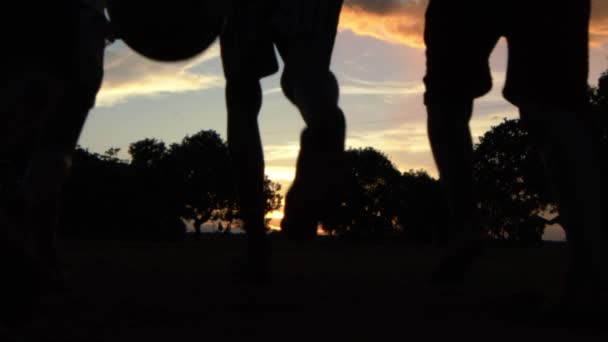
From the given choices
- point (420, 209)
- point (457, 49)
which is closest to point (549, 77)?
point (457, 49)

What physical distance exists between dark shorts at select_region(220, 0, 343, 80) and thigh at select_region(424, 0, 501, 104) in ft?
1.97

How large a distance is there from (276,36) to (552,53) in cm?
149

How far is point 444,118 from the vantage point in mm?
3971

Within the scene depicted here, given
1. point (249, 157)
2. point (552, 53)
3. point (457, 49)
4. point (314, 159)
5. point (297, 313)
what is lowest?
point (297, 313)

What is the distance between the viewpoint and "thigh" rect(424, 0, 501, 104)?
3664mm

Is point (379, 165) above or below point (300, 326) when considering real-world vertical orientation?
above

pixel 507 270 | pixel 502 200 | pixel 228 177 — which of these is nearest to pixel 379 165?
pixel 228 177

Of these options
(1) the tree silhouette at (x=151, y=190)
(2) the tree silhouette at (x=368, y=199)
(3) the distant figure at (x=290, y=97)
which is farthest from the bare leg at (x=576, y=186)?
(2) the tree silhouette at (x=368, y=199)

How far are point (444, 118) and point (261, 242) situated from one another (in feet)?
4.45

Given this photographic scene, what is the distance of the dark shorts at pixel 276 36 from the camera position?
3.53 meters

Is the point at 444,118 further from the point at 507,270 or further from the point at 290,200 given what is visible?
the point at 507,270

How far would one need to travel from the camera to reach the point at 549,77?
303 centimetres

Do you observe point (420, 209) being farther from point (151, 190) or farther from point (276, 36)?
point (276, 36)

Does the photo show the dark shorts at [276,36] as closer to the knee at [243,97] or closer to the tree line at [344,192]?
the knee at [243,97]
